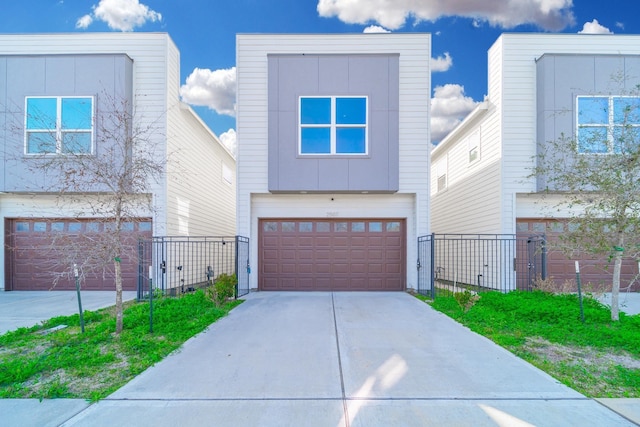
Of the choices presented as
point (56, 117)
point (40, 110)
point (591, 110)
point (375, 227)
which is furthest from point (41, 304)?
point (591, 110)

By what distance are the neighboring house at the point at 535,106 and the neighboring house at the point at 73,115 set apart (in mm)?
9364

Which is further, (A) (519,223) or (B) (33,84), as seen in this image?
(A) (519,223)

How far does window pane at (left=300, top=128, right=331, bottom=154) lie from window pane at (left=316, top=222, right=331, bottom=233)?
2.18 m

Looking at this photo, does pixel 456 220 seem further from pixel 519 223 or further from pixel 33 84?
pixel 33 84

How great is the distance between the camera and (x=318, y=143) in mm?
10188

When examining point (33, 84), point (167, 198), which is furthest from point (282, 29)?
point (33, 84)

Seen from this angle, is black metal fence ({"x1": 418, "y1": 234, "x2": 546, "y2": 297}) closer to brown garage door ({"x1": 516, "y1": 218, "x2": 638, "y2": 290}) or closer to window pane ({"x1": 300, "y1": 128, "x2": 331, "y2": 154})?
brown garage door ({"x1": 516, "y1": 218, "x2": 638, "y2": 290})

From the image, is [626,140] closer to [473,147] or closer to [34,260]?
[473,147]

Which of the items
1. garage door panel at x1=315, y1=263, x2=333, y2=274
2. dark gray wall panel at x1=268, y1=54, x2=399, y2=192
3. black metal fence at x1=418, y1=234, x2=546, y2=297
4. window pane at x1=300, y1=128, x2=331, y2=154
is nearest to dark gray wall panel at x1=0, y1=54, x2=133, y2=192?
dark gray wall panel at x1=268, y1=54, x2=399, y2=192

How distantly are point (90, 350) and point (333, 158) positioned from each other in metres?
7.18

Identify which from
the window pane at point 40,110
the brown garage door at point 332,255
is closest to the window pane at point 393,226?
the brown garage door at point 332,255

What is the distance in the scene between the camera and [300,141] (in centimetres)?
1020

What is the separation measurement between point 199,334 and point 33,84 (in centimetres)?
912

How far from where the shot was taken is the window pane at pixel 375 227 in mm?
10852
